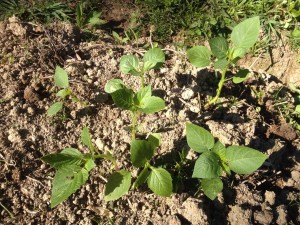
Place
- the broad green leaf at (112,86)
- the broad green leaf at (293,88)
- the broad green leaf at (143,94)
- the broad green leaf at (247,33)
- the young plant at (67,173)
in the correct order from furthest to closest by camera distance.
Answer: the broad green leaf at (293,88) < the broad green leaf at (112,86) < the broad green leaf at (247,33) < the broad green leaf at (143,94) < the young plant at (67,173)

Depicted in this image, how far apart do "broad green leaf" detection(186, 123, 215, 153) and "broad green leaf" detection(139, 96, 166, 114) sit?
0.57ft

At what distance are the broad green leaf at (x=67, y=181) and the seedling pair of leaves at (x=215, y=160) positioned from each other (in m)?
0.54

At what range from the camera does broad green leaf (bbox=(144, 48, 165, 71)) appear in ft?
6.72

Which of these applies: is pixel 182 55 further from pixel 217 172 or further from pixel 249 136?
pixel 217 172

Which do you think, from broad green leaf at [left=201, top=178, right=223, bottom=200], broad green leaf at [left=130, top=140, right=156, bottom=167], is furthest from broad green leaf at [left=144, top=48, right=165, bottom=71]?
broad green leaf at [left=201, top=178, right=223, bottom=200]

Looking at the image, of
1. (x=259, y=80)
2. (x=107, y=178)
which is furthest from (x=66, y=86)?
(x=259, y=80)

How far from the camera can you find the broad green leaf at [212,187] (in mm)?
1739

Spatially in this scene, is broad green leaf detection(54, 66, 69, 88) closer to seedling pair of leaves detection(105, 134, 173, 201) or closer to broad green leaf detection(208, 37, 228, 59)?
seedling pair of leaves detection(105, 134, 173, 201)

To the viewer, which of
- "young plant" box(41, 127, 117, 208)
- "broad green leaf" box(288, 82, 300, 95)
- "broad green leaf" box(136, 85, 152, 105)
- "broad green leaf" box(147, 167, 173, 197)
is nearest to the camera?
"young plant" box(41, 127, 117, 208)

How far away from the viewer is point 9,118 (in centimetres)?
207

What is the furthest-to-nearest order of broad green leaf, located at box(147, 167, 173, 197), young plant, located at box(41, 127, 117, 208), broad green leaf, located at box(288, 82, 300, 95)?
broad green leaf, located at box(288, 82, 300, 95) < broad green leaf, located at box(147, 167, 173, 197) < young plant, located at box(41, 127, 117, 208)

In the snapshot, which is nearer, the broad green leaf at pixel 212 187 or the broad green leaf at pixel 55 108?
the broad green leaf at pixel 212 187

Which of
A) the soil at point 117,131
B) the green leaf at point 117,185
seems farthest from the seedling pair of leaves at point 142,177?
the soil at point 117,131

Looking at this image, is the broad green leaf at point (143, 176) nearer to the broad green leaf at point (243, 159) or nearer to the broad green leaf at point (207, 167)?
the broad green leaf at point (207, 167)
